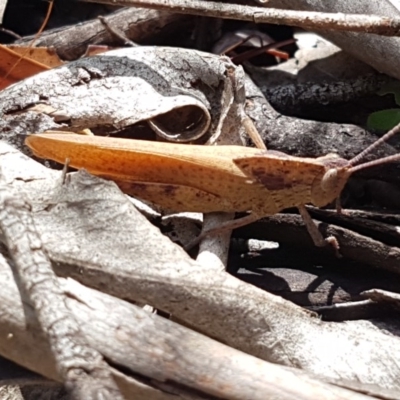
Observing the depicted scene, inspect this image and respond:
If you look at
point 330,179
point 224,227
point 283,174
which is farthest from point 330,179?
point 224,227

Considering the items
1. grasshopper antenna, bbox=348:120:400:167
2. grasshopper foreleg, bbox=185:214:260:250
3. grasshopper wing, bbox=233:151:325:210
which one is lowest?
grasshopper foreleg, bbox=185:214:260:250

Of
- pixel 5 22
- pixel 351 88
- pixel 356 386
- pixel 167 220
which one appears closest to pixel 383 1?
pixel 351 88

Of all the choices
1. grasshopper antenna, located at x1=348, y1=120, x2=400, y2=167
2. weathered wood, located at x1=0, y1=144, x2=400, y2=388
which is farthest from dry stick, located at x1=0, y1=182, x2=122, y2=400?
A: grasshopper antenna, located at x1=348, y1=120, x2=400, y2=167

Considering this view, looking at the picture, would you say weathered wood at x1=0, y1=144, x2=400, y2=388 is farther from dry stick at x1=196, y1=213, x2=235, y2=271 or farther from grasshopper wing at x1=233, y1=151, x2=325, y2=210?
grasshopper wing at x1=233, y1=151, x2=325, y2=210

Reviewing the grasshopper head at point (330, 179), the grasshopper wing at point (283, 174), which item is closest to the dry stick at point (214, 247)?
the grasshopper wing at point (283, 174)

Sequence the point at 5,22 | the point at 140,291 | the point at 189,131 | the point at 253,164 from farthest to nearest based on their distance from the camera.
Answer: the point at 5,22, the point at 189,131, the point at 253,164, the point at 140,291

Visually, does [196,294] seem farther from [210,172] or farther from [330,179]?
[330,179]

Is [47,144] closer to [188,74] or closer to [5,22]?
A: [188,74]
